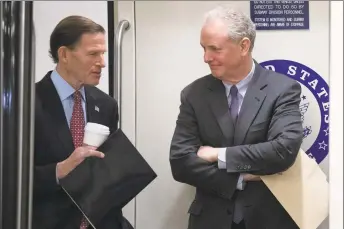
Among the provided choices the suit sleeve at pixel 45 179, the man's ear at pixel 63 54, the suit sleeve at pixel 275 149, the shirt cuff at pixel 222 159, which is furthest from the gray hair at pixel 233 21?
the suit sleeve at pixel 45 179

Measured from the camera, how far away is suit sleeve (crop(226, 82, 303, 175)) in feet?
5.07

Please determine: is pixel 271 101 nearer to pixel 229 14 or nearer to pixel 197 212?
pixel 229 14

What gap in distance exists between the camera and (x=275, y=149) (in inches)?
60.7

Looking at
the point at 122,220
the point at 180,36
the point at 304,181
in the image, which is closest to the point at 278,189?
the point at 304,181

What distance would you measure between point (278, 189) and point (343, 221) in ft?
1.91

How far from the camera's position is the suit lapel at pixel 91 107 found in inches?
63.0

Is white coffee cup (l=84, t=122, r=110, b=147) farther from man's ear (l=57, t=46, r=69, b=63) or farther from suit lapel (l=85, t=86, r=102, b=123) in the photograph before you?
man's ear (l=57, t=46, r=69, b=63)

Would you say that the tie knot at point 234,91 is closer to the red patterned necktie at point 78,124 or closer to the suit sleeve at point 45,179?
the red patterned necktie at point 78,124

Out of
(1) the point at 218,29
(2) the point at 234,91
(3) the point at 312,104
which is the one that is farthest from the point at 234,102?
(3) the point at 312,104

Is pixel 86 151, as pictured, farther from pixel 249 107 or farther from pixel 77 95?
pixel 249 107

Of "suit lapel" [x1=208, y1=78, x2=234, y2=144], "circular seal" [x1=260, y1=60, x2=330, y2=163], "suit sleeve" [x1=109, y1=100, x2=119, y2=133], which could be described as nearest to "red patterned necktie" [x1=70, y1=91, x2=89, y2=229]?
"suit sleeve" [x1=109, y1=100, x2=119, y2=133]

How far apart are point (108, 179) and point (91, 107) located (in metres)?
0.26

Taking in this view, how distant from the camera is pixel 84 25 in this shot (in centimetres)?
163

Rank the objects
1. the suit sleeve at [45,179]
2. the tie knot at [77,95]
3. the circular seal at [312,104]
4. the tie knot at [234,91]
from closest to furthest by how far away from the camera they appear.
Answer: the suit sleeve at [45,179]
the tie knot at [77,95]
the tie knot at [234,91]
the circular seal at [312,104]
